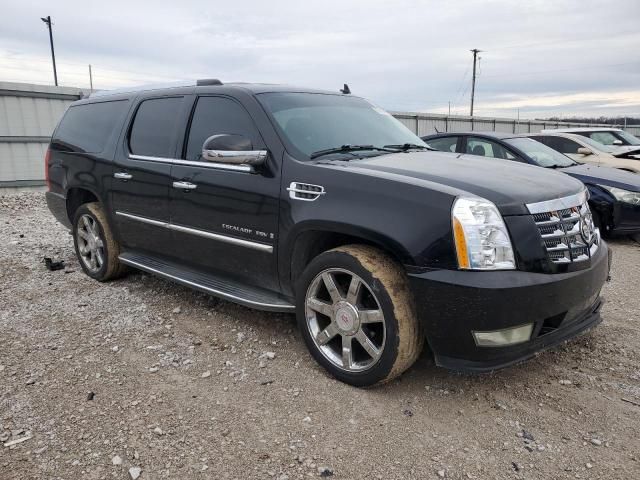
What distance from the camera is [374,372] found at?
2.88 meters

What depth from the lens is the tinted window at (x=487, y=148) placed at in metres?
7.15

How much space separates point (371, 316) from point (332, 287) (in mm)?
301

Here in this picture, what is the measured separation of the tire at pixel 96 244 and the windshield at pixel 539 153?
17.7 feet

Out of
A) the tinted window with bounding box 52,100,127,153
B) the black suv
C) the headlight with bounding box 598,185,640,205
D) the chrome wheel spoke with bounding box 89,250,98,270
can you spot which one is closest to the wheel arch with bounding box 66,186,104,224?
the tinted window with bounding box 52,100,127,153

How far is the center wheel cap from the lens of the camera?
9.68 ft

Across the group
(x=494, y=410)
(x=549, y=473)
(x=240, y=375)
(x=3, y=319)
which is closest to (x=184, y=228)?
(x=240, y=375)

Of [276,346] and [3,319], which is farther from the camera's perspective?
[3,319]

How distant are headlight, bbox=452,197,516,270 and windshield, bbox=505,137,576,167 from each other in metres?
4.87

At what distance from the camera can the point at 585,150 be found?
28.9ft

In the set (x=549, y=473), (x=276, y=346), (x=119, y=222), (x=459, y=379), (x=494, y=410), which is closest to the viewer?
(x=549, y=473)

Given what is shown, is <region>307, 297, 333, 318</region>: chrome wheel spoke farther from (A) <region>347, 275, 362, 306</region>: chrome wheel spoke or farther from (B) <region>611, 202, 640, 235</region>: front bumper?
(B) <region>611, 202, 640, 235</region>: front bumper

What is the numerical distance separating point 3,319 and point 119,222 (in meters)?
1.22

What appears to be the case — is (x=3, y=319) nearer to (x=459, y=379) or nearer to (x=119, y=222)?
(x=119, y=222)

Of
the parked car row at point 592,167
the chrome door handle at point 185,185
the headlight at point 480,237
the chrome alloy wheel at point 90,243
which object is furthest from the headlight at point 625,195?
the chrome alloy wheel at point 90,243
